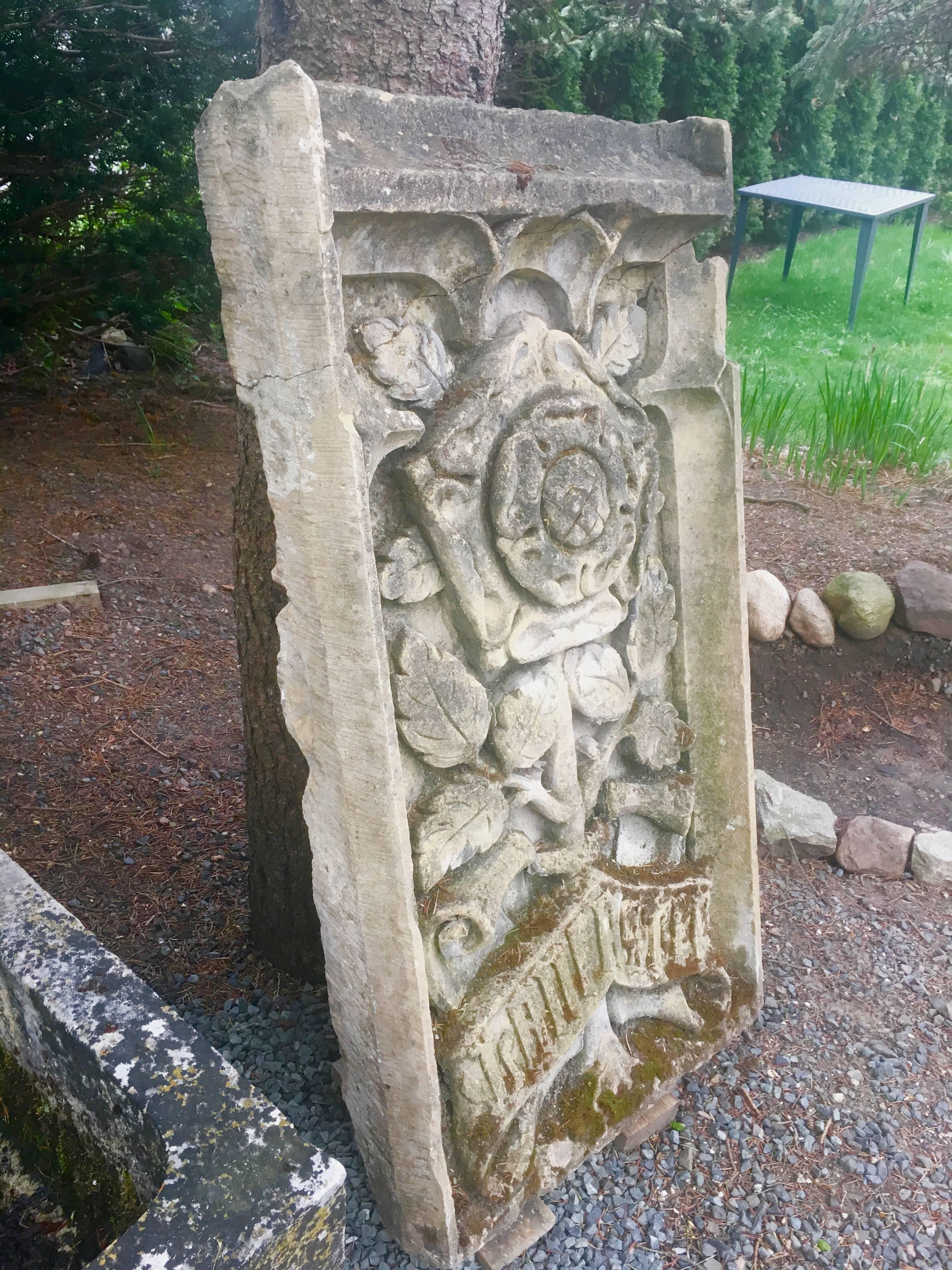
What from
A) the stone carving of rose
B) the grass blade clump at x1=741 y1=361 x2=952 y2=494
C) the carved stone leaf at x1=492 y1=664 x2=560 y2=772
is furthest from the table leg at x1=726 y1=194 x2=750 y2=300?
the carved stone leaf at x1=492 y1=664 x2=560 y2=772

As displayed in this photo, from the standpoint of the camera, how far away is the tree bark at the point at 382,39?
6.67 feet

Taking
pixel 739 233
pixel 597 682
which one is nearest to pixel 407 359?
pixel 597 682

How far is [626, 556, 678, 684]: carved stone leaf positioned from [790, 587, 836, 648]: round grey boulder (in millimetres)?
1874

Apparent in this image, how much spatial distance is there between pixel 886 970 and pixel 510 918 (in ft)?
4.30

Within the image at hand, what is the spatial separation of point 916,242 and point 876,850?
4.06 meters

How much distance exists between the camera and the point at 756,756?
3637mm

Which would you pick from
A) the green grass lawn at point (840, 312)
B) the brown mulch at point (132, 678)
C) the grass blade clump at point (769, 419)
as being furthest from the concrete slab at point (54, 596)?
the green grass lawn at point (840, 312)

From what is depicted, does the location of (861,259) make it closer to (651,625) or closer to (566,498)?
(651,625)

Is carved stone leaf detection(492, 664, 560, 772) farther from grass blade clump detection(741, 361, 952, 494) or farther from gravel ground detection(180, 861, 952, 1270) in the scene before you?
grass blade clump detection(741, 361, 952, 494)

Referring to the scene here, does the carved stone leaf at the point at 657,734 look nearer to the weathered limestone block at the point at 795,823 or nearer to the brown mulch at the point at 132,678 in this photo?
the weathered limestone block at the point at 795,823

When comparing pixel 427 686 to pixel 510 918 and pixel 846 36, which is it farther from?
pixel 846 36

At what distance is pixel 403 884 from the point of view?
5.09ft

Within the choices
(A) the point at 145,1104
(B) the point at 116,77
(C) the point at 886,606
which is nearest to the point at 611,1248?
(A) the point at 145,1104

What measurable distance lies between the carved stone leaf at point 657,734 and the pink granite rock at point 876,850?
1.16 meters
